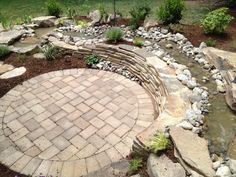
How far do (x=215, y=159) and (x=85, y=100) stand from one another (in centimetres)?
263

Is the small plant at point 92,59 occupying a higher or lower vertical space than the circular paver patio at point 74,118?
higher

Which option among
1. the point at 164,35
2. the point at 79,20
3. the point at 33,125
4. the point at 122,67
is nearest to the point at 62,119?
the point at 33,125

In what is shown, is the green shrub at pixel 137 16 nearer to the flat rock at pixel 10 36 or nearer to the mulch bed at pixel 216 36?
the mulch bed at pixel 216 36

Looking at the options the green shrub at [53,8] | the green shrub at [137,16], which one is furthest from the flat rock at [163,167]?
the green shrub at [53,8]

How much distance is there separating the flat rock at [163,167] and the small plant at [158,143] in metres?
0.09

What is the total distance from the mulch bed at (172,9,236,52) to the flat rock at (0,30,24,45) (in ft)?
15.0

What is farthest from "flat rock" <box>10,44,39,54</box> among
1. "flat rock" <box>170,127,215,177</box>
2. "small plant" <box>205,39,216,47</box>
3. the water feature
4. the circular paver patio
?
"flat rock" <box>170,127,215,177</box>

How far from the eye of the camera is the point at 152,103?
15.4 ft

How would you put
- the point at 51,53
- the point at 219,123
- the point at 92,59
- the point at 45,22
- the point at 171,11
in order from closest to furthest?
the point at 219,123 < the point at 92,59 < the point at 51,53 < the point at 171,11 < the point at 45,22

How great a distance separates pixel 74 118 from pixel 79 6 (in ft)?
22.6

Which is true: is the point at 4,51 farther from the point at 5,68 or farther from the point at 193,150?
the point at 193,150

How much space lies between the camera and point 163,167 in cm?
290

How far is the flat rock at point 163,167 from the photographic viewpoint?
280 cm

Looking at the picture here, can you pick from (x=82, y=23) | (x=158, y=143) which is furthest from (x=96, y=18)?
(x=158, y=143)
